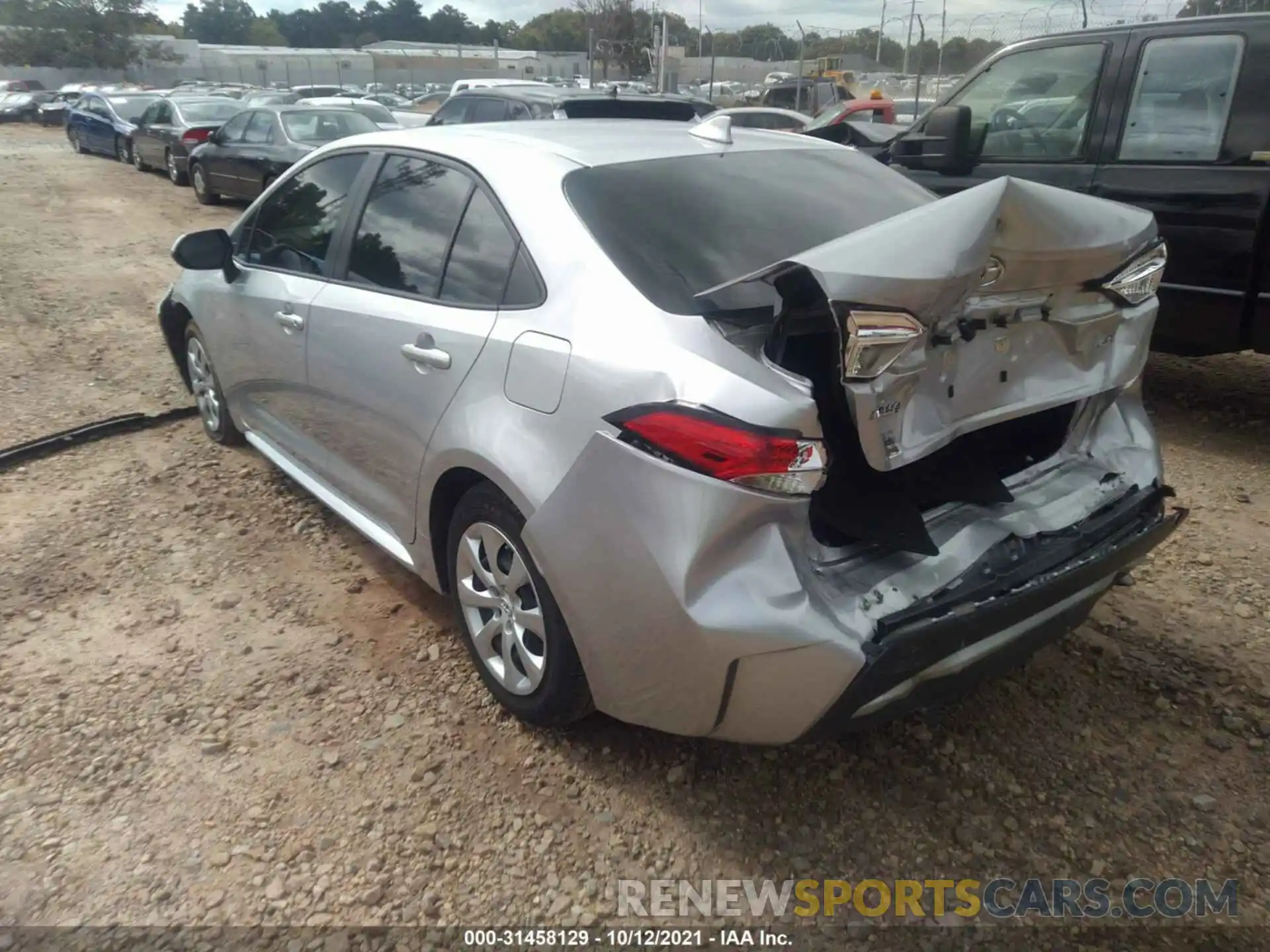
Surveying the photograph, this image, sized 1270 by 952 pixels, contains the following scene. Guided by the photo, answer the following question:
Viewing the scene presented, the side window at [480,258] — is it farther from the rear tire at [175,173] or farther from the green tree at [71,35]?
the green tree at [71,35]

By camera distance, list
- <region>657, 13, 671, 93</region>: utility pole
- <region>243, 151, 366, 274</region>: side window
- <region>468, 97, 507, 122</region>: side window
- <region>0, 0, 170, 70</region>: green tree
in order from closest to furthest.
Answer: <region>243, 151, 366, 274</region>: side window < <region>468, 97, 507, 122</region>: side window < <region>657, 13, 671, 93</region>: utility pole < <region>0, 0, 170, 70</region>: green tree

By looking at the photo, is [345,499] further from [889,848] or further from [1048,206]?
[1048,206]

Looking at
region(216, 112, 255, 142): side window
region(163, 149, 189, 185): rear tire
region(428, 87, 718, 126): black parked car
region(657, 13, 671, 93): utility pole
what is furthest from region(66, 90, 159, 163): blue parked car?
region(657, 13, 671, 93): utility pole

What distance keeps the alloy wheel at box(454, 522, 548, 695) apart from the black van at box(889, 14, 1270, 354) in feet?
13.0

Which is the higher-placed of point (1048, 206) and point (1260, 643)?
point (1048, 206)

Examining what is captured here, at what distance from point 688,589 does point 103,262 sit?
10.1m

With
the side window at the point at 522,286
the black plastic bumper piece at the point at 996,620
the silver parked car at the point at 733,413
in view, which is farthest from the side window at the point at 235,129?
the black plastic bumper piece at the point at 996,620

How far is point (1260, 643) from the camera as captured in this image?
324cm

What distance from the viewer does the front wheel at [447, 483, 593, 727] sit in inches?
101

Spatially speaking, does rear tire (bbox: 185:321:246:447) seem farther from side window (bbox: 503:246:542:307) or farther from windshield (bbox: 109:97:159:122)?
windshield (bbox: 109:97:159:122)

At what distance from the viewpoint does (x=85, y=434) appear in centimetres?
511

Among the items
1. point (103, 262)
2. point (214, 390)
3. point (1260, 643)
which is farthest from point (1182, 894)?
point (103, 262)

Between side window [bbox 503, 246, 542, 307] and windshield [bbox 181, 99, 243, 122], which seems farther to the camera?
windshield [bbox 181, 99, 243, 122]

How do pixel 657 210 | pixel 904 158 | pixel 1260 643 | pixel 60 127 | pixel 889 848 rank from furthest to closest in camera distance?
1. pixel 60 127
2. pixel 904 158
3. pixel 1260 643
4. pixel 657 210
5. pixel 889 848
